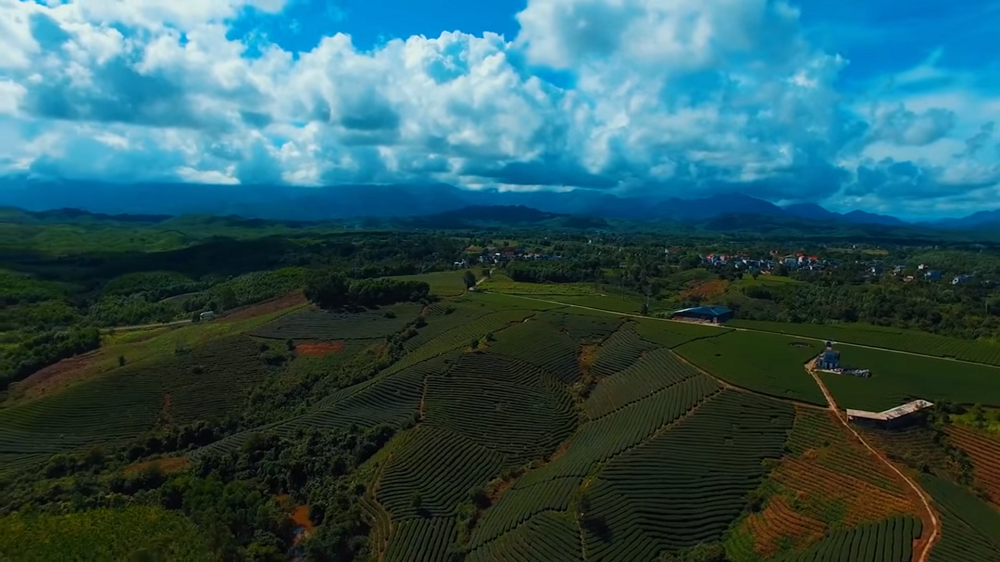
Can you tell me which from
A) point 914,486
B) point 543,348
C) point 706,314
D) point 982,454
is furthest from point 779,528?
point 706,314

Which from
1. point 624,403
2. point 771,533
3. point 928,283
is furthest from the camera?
point 928,283

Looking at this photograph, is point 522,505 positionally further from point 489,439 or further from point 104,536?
point 104,536

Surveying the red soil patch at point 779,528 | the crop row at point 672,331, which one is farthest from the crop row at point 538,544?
the crop row at point 672,331

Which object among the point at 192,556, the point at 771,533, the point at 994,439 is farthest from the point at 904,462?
the point at 192,556

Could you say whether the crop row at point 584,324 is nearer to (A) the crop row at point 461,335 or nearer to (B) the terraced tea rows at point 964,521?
(A) the crop row at point 461,335

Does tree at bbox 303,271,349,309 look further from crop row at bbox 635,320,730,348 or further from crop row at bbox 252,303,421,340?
crop row at bbox 635,320,730,348

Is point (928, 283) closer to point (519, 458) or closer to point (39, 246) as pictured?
point (519, 458)
